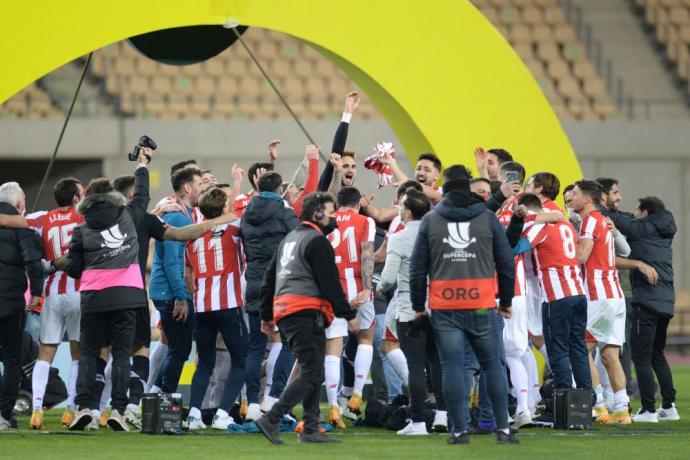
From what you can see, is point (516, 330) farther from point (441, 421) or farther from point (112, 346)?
point (112, 346)

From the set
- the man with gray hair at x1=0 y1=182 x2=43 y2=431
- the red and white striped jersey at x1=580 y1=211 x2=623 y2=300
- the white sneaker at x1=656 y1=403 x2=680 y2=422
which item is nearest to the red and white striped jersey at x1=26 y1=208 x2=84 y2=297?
the man with gray hair at x1=0 y1=182 x2=43 y2=431

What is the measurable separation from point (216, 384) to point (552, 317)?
2.48 meters

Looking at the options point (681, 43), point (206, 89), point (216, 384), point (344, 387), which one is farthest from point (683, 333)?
point (216, 384)

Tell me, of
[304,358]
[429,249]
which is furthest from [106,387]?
[429,249]

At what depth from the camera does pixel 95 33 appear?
33.5 ft

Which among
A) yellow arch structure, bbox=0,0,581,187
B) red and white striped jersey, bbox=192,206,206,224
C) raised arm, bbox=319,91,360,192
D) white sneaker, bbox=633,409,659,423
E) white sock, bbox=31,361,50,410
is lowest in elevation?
white sneaker, bbox=633,409,659,423

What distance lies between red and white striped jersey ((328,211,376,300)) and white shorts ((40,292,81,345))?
6.23 ft

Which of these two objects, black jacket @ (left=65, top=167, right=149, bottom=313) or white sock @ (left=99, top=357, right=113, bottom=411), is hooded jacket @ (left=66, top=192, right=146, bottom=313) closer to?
black jacket @ (left=65, top=167, right=149, bottom=313)

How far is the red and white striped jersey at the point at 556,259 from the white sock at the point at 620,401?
1.02m

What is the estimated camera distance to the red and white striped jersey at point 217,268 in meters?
9.51

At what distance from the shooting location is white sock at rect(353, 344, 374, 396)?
404 inches

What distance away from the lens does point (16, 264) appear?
369 inches

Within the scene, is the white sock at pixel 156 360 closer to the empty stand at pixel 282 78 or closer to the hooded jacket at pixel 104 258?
the hooded jacket at pixel 104 258

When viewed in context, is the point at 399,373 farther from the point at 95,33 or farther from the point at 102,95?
the point at 102,95
